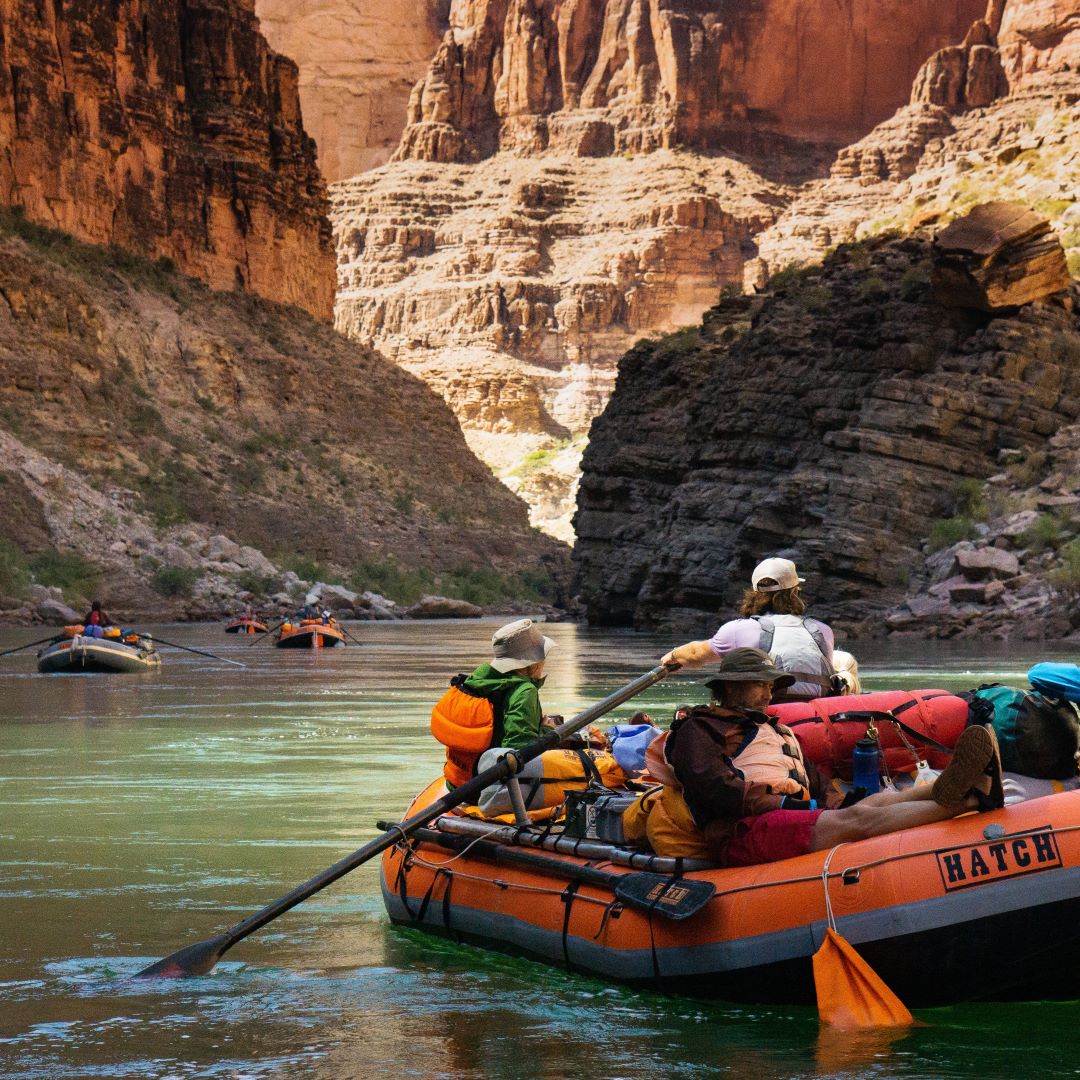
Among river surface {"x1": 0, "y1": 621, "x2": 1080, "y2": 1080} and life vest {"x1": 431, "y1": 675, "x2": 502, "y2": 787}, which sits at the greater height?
life vest {"x1": 431, "y1": 675, "x2": 502, "y2": 787}

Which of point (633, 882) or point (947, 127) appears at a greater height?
point (947, 127)

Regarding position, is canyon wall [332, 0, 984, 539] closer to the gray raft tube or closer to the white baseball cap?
the white baseball cap

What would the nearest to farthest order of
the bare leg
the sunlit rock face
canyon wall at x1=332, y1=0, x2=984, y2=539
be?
the bare leg → the sunlit rock face → canyon wall at x1=332, y1=0, x2=984, y2=539

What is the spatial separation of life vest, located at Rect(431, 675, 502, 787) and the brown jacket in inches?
57.2

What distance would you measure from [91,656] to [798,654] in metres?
23.2

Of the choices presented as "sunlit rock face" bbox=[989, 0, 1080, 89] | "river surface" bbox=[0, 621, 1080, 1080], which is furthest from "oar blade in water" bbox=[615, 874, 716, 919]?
"sunlit rock face" bbox=[989, 0, 1080, 89]

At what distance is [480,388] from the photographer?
165 meters

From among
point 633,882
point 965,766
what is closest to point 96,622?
point 633,882

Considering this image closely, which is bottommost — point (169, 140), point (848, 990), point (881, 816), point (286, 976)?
point (286, 976)

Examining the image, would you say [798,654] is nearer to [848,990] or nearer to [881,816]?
[881,816]

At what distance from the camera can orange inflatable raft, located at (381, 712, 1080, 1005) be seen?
7.00 meters

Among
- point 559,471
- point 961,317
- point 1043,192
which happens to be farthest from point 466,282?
point 961,317

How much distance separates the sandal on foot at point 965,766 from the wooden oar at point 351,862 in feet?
6.54

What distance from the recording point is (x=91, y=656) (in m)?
30.7
